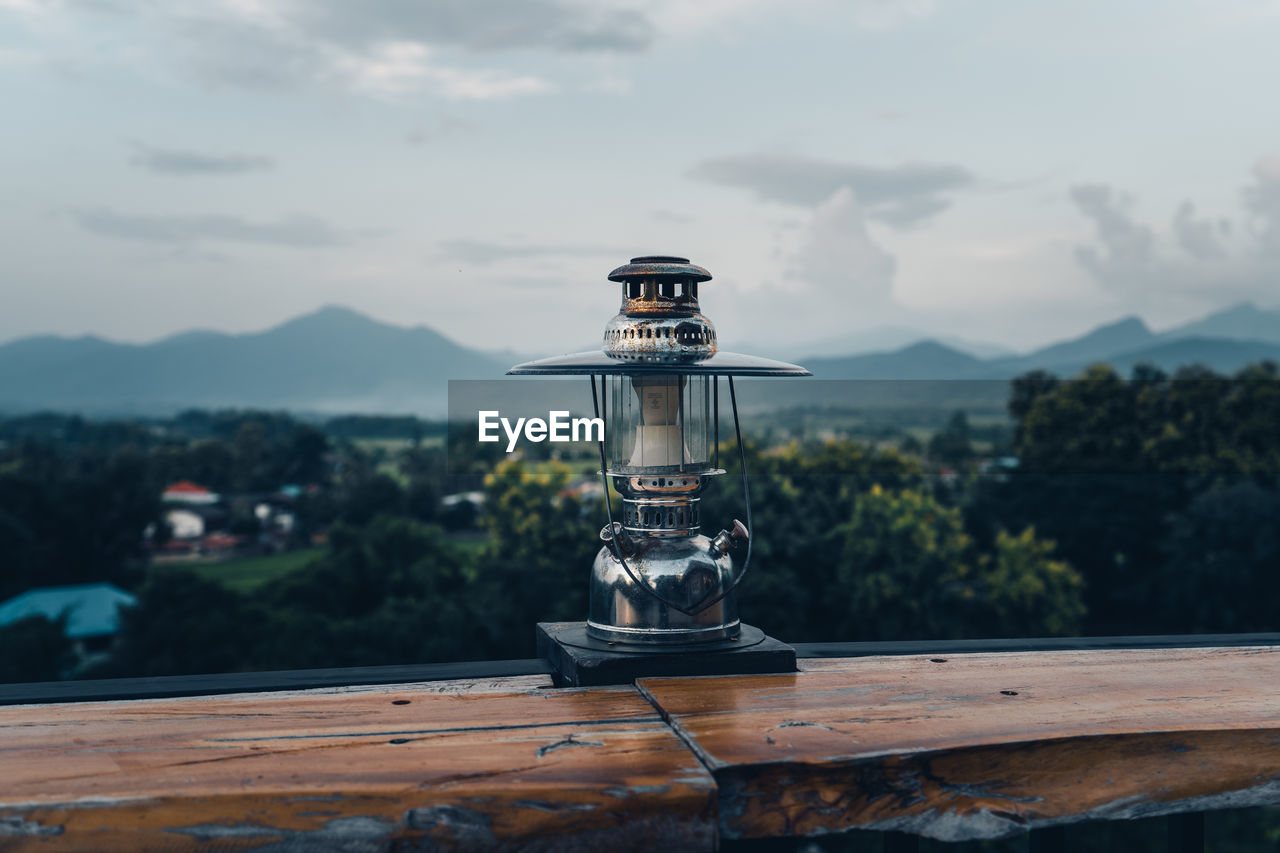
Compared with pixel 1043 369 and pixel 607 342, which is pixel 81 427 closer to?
pixel 1043 369

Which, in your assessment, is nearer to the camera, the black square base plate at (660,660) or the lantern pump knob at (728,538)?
the black square base plate at (660,660)

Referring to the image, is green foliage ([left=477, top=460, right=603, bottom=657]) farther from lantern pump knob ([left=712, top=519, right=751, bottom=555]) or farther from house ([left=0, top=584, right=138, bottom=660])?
lantern pump knob ([left=712, top=519, right=751, bottom=555])

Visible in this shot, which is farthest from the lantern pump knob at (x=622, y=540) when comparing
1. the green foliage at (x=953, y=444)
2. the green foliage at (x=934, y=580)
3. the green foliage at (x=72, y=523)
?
the green foliage at (x=72, y=523)

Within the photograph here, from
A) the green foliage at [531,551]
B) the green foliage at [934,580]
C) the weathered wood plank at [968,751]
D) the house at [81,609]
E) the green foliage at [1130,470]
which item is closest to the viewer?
the weathered wood plank at [968,751]

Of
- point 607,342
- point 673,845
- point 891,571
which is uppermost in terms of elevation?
point 607,342

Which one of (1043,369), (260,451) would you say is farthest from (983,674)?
(260,451)

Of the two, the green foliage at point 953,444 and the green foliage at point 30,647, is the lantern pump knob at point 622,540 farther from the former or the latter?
the green foliage at point 953,444

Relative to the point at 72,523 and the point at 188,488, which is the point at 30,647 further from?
the point at 188,488

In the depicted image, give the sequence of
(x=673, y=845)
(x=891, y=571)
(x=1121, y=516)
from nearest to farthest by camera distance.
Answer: (x=673, y=845), (x=891, y=571), (x=1121, y=516)
